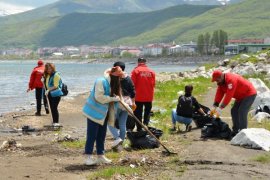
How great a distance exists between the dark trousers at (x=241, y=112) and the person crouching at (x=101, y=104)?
415cm

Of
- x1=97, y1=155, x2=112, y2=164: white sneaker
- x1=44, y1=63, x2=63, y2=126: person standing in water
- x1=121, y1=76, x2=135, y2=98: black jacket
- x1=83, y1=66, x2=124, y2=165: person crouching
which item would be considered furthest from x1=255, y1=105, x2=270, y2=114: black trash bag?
x1=83, y1=66, x2=124, y2=165: person crouching

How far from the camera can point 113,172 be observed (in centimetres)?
924

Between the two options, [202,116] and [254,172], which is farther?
[202,116]

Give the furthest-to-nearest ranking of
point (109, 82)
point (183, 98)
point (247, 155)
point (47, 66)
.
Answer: point (47, 66)
point (183, 98)
point (247, 155)
point (109, 82)

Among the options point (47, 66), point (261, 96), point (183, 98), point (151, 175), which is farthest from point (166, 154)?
point (261, 96)

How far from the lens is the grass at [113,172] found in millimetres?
9086

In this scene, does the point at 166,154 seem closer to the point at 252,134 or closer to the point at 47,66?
the point at 252,134

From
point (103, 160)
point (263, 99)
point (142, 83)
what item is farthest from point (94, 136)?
point (263, 99)

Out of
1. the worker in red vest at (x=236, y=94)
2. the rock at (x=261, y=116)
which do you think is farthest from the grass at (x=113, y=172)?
the rock at (x=261, y=116)

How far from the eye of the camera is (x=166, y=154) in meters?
11.0

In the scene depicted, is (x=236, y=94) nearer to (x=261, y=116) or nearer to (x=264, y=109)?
(x=261, y=116)

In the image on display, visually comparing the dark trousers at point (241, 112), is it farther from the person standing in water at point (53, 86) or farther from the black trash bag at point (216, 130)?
the person standing in water at point (53, 86)

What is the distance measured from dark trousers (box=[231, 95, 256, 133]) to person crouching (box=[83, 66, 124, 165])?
4149 millimetres

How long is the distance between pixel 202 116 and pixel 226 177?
5666 millimetres
